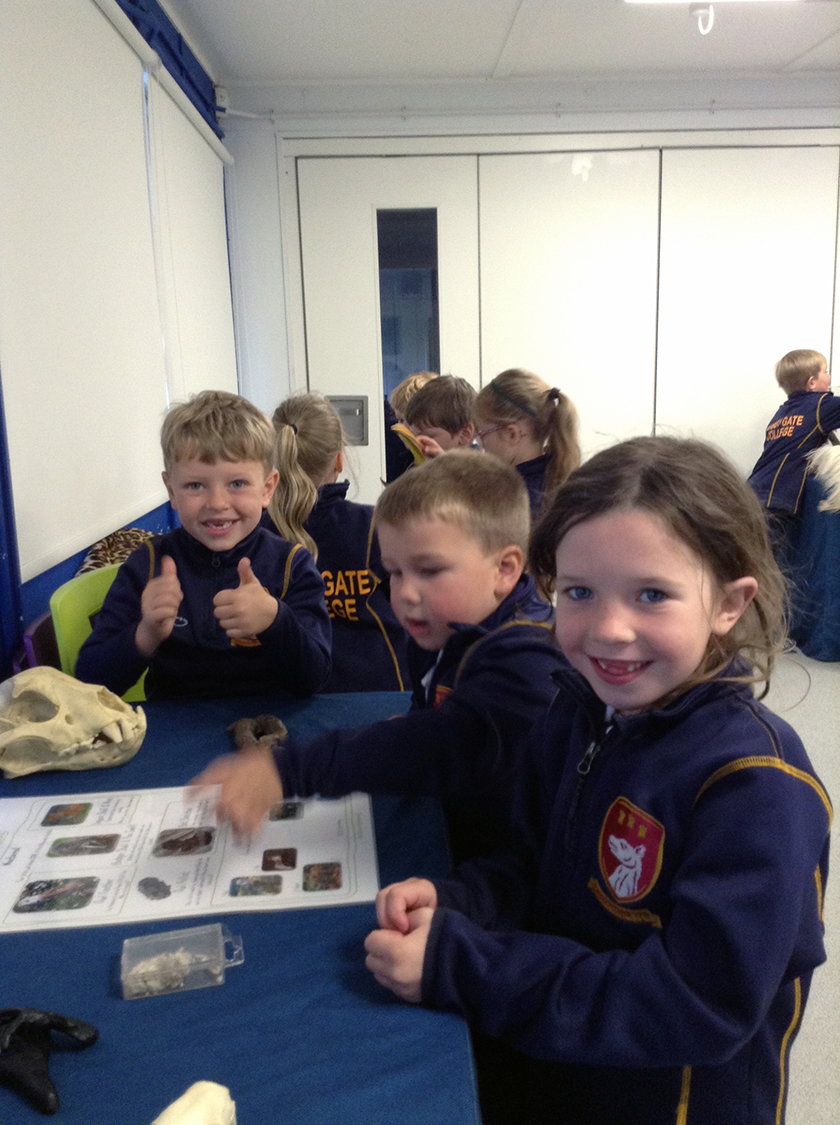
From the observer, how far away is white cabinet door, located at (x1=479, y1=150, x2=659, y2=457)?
4.79 m

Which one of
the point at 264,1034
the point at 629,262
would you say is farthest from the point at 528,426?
the point at 629,262

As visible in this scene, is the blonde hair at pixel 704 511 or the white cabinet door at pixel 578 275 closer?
the blonde hair at pixel 704 511

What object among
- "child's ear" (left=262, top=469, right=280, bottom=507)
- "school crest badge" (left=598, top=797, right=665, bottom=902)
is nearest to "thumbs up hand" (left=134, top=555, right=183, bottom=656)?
"child's ear" (left=262, top=469, right=280, bottom=507)

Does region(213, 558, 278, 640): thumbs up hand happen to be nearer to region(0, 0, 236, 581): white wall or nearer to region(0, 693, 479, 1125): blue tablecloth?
region(0, 693, 479, 1125): blue tablecloth

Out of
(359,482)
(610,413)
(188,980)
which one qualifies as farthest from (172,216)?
(188,980)

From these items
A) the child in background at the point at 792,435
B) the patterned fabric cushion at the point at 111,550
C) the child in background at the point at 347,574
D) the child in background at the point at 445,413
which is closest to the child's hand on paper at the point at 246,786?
the child in background at the point at 347,574

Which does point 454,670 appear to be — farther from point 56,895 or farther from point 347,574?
point 347,574

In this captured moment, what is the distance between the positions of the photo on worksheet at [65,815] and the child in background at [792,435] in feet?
11.9

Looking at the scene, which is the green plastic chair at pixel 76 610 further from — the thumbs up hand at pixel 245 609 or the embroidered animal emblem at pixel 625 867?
the embroidered animal emblem at pixel 625 867

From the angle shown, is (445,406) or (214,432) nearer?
(214,432)

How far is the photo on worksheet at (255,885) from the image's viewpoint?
0.85m

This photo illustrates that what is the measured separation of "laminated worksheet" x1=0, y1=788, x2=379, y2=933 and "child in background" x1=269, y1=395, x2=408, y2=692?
3.11 ft

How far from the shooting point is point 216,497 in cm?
163

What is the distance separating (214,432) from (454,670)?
779 mm
